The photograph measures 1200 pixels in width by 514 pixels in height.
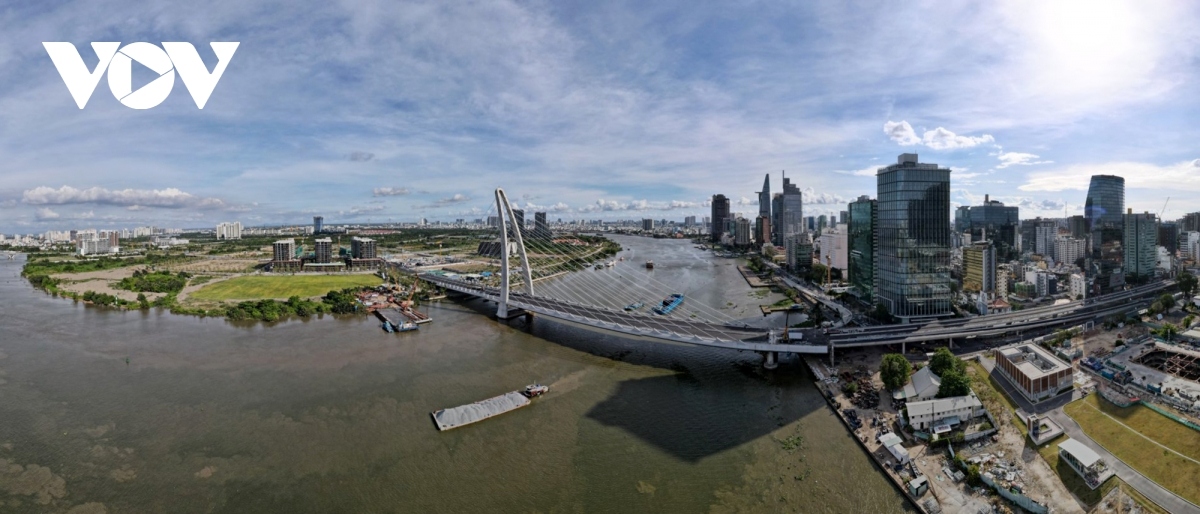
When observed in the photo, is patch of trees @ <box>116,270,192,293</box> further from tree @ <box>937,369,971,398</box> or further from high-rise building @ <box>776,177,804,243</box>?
high-rise building @ <box>776,177,804,243</box>

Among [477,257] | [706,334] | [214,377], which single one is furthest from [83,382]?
[477,257]

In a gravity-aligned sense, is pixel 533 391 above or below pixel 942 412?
below

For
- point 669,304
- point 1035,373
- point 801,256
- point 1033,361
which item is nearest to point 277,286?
point 669,304

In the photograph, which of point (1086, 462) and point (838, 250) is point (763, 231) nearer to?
point (838, 250)

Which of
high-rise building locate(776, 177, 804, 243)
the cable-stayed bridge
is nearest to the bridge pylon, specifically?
the cable-stayed bridge

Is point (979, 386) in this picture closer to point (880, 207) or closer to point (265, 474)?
point (880, 207)

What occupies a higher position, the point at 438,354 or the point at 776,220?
the point at 776,220

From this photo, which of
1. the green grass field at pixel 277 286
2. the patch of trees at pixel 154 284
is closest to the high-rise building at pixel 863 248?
the green grass field at pixel 277 286
